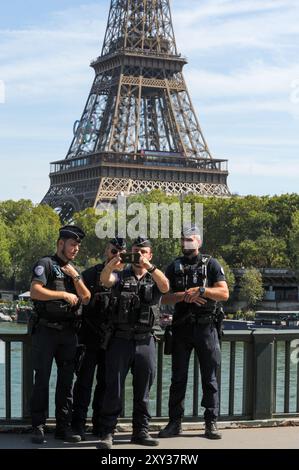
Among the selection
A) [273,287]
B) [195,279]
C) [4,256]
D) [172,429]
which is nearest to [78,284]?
Answer: [195,279]

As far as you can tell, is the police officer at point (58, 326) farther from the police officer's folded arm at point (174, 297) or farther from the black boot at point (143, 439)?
the police officer's folded arm at point (174, 297)

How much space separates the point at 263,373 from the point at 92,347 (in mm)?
2062

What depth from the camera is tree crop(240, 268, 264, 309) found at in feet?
222

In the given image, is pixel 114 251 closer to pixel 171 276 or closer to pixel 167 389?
pixel 171 276

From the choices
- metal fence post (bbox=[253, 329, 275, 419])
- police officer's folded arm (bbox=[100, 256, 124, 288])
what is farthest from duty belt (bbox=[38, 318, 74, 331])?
metal fence post (bbox=[253, 329, 275, 419])

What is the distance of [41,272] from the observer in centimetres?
892

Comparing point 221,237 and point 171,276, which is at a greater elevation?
point 221,237

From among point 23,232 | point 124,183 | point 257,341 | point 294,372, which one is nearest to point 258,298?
point 124,183

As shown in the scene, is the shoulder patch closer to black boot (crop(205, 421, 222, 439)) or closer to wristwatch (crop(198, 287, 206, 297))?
wristwatch (crop(198, 287, 206, 297))

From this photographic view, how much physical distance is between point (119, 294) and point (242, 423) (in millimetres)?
2286

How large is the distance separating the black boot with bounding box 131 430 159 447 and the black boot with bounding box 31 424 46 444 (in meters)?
0.88

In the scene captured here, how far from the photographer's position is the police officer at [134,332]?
886 centimetres
